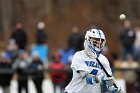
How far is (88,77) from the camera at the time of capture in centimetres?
1074

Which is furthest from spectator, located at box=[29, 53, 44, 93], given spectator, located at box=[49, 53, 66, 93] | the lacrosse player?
the lacrosse player

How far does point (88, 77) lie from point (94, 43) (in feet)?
1.73

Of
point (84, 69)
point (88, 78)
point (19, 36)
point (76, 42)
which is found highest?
point (19, 36)

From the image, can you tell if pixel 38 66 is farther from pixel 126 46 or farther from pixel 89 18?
pixel 89 18

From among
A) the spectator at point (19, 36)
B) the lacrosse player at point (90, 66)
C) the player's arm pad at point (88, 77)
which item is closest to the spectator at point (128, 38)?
the spectator at point (19, 36)

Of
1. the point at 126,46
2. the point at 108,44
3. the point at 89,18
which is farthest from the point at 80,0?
the point at 126,46

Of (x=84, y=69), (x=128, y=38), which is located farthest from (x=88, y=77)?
(x=128, y=38)

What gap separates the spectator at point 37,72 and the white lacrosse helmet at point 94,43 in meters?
8.50

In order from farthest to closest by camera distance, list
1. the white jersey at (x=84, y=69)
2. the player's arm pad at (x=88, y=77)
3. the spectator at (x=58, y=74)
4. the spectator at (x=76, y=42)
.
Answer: the spectator at (x=76, y=42) → the spectator at (x=58, y=74) → the white jersey at (x=84, y=69) → the player's arm pad at (x=88, y=77)

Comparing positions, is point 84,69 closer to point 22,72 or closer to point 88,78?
point 88,78

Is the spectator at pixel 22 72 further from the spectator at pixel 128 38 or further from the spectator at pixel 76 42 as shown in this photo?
the spectator at pixel 128 38

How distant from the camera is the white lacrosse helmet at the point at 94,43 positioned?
10.8 metres

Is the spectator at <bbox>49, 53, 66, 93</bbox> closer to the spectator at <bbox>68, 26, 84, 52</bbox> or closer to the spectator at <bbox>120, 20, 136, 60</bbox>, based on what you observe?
the spectator at <bbox>68, 26, 84, 52</bbox>

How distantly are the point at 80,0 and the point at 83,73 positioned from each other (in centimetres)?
2381
